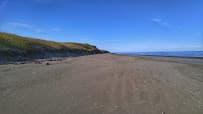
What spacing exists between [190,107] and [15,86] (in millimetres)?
5386

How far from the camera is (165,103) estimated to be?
14.7 ft

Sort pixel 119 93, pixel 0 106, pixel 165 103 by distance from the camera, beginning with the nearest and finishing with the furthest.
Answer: pixel 0 106 < pixel 165 103 < pixel 119 93

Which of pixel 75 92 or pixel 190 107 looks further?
pixel 75 92

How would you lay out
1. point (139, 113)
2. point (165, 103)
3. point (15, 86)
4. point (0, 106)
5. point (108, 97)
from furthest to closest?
point (15, 86) → point (108, 97) → point (165, 103) → point (0, 106) → point (139, 113)

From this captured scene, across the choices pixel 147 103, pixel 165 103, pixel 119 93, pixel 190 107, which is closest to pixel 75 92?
pixel 119 93

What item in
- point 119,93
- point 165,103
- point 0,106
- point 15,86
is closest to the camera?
point 0,106

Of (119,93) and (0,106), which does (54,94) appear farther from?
(119,93)

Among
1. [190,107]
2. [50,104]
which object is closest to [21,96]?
[50,104]

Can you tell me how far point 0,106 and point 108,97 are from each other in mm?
2755

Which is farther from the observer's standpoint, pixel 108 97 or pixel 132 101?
pixel 108 97

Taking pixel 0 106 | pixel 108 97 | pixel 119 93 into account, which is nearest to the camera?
pixel 0 106

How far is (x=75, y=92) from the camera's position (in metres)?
5.42

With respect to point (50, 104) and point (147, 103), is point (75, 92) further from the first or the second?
point (147, 103)

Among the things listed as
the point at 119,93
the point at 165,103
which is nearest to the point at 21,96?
Answer: the point at 119,93
